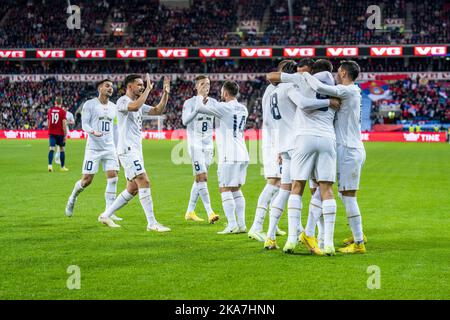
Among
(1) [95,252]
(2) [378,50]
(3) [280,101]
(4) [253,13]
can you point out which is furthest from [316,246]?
(4) [253,13]

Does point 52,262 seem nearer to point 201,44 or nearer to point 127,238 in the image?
point 127,238

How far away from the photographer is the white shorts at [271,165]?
1092 cm

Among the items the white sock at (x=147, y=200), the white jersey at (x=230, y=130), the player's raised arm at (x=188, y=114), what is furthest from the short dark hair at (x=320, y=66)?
the white sock at (x=147, y=200)

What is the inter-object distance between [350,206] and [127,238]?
3387 mm

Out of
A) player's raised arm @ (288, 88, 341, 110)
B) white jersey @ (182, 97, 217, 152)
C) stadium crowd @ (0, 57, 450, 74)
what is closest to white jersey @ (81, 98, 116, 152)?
white jersey @ (182, 97, 217, 152)

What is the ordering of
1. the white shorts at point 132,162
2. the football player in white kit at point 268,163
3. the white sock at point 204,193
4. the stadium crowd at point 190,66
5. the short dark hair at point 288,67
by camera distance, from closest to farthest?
the short dark hair at point 288,67 < the football player in white kit at point 268,163 < the white shorts at point 132,162 < the white sock at point 204,193 < the stadium crowd at point 190,66

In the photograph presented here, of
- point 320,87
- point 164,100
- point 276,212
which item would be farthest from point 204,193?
point 320,87

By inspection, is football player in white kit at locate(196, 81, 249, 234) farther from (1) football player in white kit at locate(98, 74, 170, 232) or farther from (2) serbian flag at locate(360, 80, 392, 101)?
(2) serbian flag at locate(360, 80, 392, 101)

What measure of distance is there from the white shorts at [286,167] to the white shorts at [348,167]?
77 centimetres

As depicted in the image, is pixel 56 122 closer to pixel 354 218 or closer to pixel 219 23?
pixel 354 218

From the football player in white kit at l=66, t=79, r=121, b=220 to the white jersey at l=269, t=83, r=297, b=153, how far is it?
3927 mm

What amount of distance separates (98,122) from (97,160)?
76 centimetres

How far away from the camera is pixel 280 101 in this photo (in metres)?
10.1

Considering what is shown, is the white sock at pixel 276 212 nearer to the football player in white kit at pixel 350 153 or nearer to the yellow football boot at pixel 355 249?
the football player in white kit at pixel 350 153
